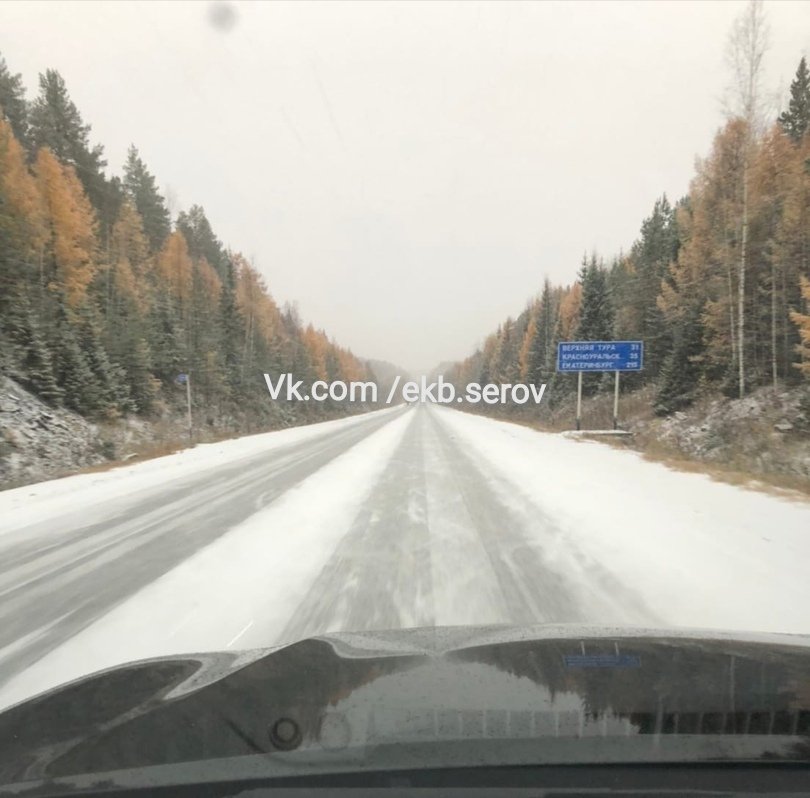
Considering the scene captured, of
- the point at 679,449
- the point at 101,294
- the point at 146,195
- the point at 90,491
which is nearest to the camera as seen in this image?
the point at 90,491

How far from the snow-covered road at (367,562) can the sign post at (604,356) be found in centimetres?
1698

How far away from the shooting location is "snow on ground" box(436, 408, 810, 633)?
4.23 m

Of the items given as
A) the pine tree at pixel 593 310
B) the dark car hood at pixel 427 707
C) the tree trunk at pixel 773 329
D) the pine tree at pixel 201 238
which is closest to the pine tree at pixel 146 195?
the pine tree at pixel 201 238

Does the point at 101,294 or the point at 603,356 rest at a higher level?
the point at 101,294

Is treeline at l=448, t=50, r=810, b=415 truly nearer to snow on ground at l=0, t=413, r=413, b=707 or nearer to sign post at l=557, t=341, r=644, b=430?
sign post at l=557, t=341, r=644, b=430

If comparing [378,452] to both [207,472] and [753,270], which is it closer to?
[207,472]

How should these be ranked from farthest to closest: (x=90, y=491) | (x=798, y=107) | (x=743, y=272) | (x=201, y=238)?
(x=201, y=238) < (x=798, y=107) < (x=743, y=272) < (x=90, y=491)

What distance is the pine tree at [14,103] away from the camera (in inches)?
1657

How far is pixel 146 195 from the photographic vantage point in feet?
190

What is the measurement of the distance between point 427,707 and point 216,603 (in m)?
2.77

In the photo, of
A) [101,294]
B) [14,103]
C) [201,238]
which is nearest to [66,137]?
[14,103]

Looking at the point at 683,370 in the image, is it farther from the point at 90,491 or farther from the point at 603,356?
the point at 90,491

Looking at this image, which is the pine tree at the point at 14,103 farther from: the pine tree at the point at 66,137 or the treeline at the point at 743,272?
the treeline at the point at 743,272

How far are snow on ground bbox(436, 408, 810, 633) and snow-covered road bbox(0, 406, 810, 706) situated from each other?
3 centimetres
